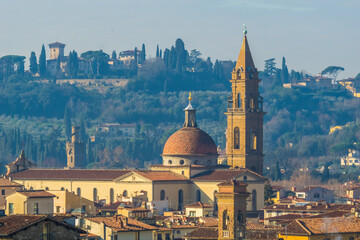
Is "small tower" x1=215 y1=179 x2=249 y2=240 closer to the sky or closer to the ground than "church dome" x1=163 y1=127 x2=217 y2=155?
closer to the ground

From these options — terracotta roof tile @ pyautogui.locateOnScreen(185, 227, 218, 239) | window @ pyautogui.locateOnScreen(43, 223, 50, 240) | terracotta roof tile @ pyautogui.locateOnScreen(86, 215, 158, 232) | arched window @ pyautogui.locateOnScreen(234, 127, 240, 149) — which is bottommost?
terracotta roof tile @ pyautogui.locateOnScreen(185, 227, 218, 239)

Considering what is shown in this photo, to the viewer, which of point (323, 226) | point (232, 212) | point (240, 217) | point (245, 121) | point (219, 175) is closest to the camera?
point (323, 226)

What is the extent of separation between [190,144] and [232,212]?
124 feet

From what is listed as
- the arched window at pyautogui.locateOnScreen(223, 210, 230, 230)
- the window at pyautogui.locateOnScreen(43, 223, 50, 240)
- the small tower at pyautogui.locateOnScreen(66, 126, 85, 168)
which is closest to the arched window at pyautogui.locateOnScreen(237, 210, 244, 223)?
the arched window at pyautogui.locateOnScreen(223, 210, 230, 230)

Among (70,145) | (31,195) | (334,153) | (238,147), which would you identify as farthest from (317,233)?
(334,153)

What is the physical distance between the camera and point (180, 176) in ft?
293

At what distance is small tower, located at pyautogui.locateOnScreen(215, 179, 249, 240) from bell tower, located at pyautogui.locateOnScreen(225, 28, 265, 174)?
135ft

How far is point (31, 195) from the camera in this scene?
6103 centimetres

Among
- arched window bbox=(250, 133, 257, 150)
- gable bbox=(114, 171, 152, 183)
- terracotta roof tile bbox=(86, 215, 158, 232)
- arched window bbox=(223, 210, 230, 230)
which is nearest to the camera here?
terracotta roof tile bbox=(86, 215, 158, 232)

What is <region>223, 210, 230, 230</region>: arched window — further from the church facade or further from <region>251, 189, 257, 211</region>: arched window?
<region>251, 189, 257, 211</region>: arched window

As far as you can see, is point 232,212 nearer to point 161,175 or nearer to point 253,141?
point 161,175

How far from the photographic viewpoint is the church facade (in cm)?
8694

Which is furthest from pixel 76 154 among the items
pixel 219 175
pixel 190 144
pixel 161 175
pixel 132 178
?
pixel 219 175

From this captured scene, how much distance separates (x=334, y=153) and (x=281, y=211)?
4120 inches
